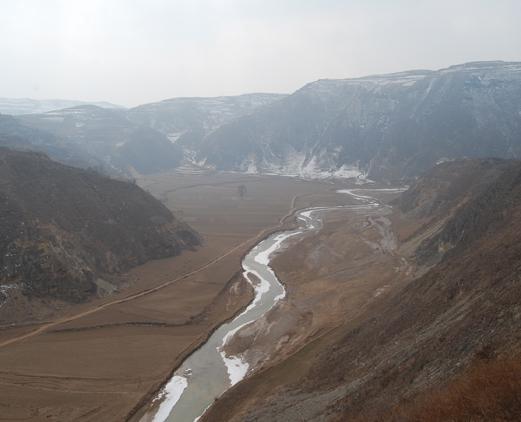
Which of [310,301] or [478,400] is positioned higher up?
[478,400]

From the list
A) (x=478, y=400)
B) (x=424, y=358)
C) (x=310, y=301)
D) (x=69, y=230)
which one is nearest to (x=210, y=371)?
(x=310, y=301)

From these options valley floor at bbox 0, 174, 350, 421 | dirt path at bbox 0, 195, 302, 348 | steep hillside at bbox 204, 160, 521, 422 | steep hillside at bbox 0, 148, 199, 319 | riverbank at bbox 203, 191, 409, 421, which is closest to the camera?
steep hillside at bbox 204, 160, 521, 422

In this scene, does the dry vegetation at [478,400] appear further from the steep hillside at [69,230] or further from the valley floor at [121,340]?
the steep hillside at [69,230]

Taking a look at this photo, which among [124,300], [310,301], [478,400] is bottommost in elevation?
[310,301]

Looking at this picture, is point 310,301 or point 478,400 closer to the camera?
point 478,400

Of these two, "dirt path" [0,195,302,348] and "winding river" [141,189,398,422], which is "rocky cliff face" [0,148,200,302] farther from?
"winding river" [141,189,398,422]

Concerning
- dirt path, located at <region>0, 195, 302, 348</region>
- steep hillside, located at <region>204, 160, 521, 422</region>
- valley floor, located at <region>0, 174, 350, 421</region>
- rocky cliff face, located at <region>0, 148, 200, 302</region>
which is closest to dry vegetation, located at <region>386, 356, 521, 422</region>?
steep hillside, located at <region>204, 160, 521, 422</region>

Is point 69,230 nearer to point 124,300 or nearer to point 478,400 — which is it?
point 124,300
